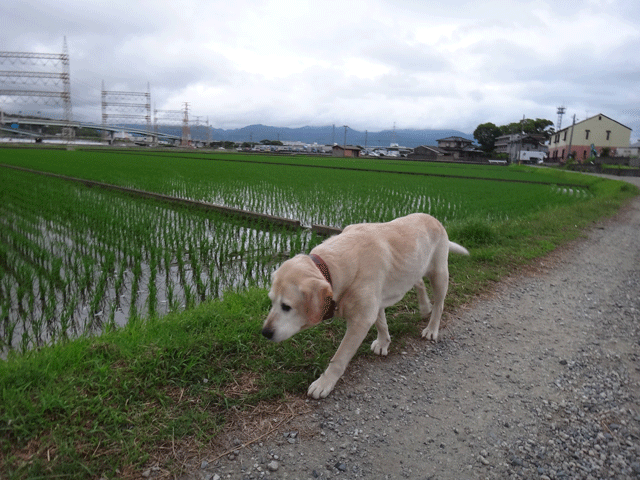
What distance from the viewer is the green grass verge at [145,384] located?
6.23 feet

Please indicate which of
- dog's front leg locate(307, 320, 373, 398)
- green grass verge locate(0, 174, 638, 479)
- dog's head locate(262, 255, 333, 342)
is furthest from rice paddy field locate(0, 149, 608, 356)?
dog's head locate(262, 255, 333, 342)

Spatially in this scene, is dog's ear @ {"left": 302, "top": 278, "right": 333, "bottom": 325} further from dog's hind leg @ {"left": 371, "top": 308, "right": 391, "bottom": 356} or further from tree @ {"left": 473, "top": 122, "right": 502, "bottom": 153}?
tree @ {"left": 473, "top": 122, "right": 502, "bottom": 153}

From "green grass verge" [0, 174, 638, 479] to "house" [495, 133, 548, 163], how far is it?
5804 centimetres

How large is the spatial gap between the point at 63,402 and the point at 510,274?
465 centimetres

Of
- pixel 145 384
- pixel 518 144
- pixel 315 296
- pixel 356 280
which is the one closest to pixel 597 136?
pixel 518 144

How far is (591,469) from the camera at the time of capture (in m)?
1.98

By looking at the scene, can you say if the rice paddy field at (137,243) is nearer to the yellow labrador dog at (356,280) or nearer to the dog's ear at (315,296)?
the yellow labrador dog at (356,280)

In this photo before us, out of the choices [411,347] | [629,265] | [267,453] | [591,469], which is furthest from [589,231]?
[267,453]

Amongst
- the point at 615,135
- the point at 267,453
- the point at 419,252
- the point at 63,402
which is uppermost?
the point at 615,135

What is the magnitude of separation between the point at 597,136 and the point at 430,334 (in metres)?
61.0

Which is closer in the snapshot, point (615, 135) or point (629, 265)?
point (629, 265)

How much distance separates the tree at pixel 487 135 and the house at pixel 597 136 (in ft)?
59.8

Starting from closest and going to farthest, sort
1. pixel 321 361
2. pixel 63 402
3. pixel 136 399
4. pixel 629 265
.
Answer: pixel 63 402, pixel 136 399, pixel 321 361, pixel 629 265

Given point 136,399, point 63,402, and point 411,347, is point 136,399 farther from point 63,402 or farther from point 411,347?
point 411,347
